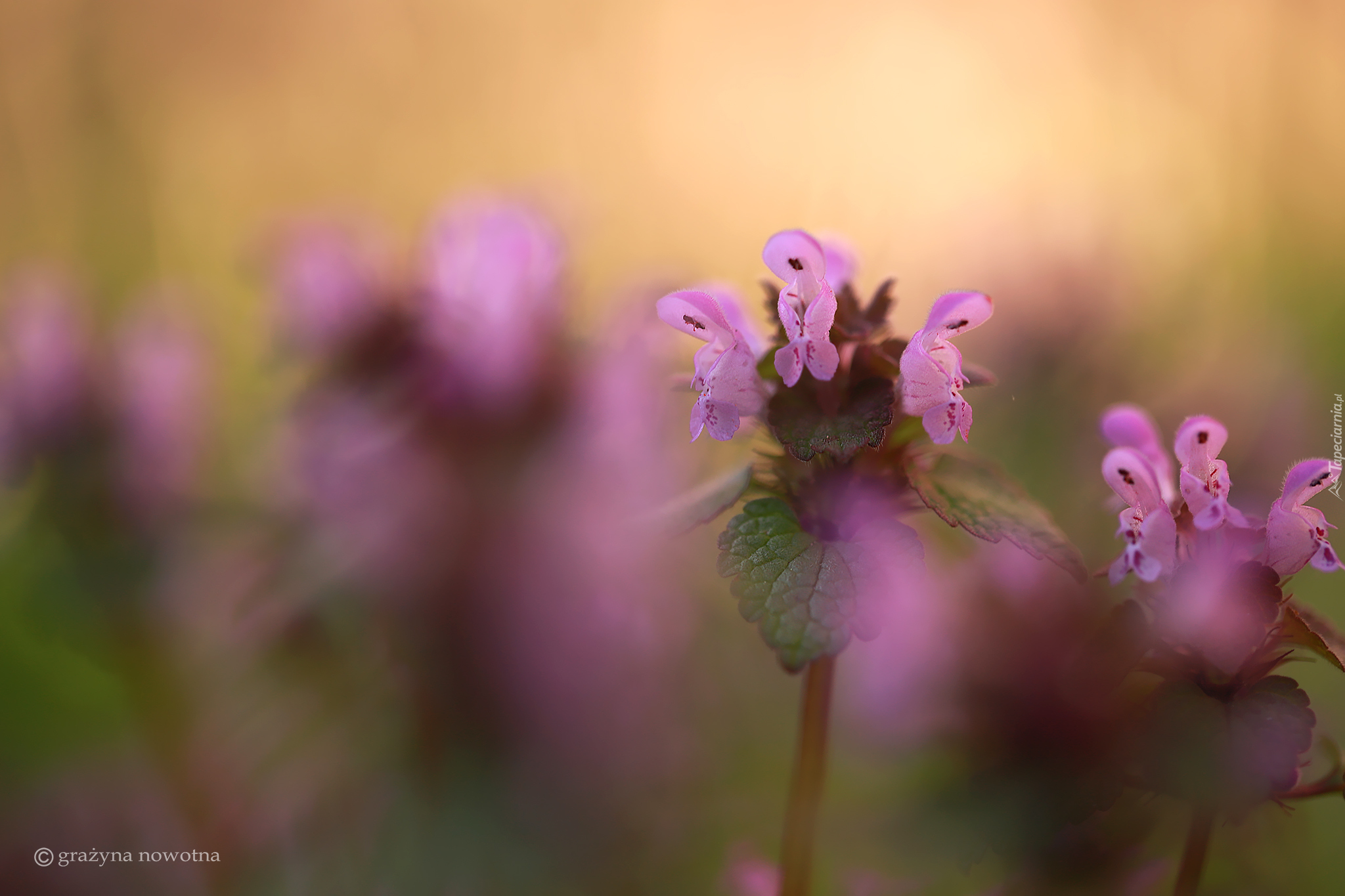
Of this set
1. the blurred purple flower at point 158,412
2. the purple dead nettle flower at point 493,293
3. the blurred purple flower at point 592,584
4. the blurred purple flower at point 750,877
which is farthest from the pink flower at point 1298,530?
the blurred purple flower at point 158,412

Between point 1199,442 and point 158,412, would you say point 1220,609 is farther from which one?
point 158,412

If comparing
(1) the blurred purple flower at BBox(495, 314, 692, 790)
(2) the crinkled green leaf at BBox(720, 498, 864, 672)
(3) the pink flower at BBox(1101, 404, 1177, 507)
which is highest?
(3) the pink flower at BBox(1101, 404, 1177, 507)

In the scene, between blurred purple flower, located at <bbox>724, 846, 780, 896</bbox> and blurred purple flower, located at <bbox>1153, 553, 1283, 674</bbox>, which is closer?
blurred purple flower, located at <bbox>1153, 553, 1283, 674</bbox>

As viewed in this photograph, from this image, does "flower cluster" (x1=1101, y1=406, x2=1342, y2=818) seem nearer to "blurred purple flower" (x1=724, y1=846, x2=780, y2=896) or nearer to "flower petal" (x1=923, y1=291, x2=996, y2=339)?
"flower petal" (x1=923, y1=291, x2=996, y2=339)

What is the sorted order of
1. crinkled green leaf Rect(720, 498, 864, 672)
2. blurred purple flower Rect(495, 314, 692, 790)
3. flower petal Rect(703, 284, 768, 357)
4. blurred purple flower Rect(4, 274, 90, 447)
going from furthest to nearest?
blurred purple flower Rect(4, 274, 90, 447) → blurred purple flower Rect(495, 314, 692, 790) → flower petal Rect(703, 284, 768, 357) → crinkled green leaf Rect(720, 498, 864, 672)

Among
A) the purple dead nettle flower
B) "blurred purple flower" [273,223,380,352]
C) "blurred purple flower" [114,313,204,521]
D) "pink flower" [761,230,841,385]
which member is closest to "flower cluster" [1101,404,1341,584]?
"pink flower" [761,230,841,385]

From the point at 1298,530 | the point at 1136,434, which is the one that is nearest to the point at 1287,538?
the point at 1298,530

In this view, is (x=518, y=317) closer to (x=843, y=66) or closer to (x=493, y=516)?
(x=493, y=516)
